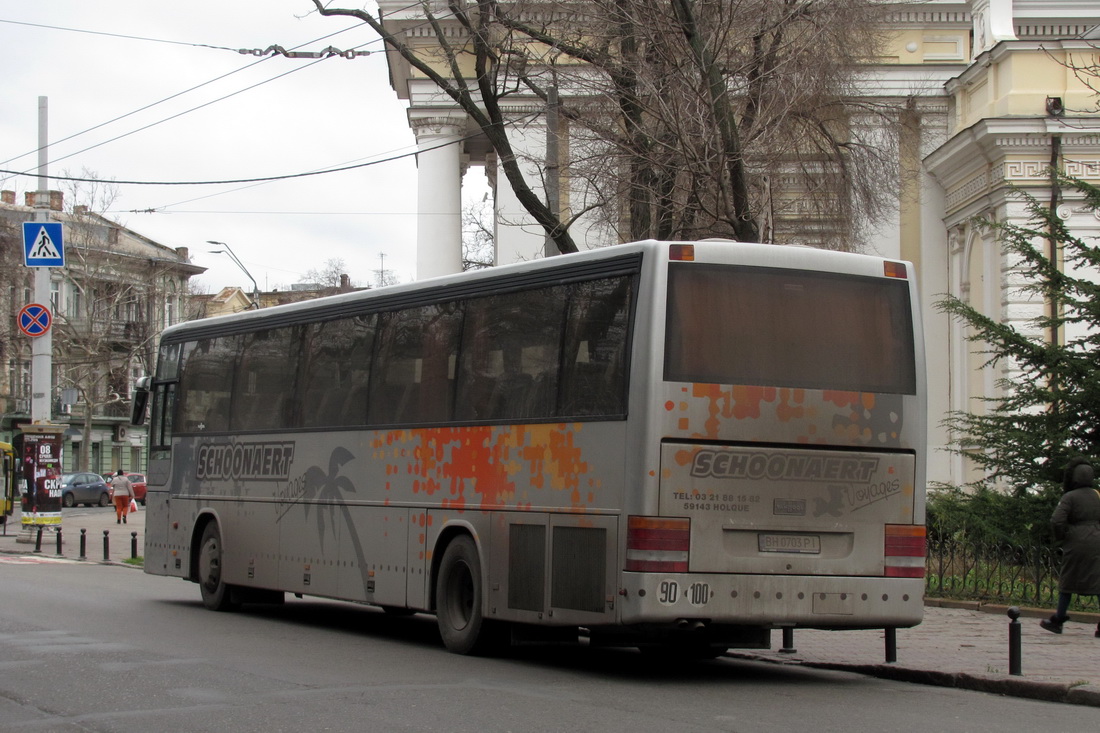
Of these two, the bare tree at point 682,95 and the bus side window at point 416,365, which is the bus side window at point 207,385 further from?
the bare tree at point 682,95

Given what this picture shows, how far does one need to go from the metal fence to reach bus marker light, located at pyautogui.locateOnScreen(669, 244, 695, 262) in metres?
7.37

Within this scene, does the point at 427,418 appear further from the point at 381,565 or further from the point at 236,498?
the point at 236,498

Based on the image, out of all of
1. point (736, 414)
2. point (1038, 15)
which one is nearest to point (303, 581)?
point (736, 414)

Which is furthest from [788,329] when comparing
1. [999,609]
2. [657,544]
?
[999,609]

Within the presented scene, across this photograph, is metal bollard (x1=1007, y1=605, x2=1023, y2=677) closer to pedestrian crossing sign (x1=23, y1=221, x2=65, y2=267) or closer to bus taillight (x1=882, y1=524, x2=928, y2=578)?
bus taillight (x1=882, y1=524, x2=928, y2=578)

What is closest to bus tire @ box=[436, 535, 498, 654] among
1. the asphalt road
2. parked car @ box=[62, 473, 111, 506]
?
the asphalt road

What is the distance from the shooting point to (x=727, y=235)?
74.6 ft

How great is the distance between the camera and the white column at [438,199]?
134 feet

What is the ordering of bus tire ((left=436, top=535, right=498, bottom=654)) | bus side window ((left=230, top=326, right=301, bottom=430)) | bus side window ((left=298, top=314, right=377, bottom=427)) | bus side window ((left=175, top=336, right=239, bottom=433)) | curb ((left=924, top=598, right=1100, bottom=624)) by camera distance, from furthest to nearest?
1. bus side window ((left=175, top=336, right=239, bottom=433))
2. bus side window ((left=230, top=326, right=301, bottom=430))
3. curb ((left=924, top=598, right=1100, bottom=624))
4. bus side window ((left=298, top=314, right=377, bottom=427))
5. bus tire ((left=436, top=535, right=498, bottom=654))

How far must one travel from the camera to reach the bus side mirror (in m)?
19.5

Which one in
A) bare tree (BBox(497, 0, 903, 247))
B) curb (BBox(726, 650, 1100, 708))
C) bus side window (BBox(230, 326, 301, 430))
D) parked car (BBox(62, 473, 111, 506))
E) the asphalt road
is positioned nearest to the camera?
the asphalt road

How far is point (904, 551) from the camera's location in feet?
38.8

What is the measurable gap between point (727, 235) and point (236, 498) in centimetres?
891

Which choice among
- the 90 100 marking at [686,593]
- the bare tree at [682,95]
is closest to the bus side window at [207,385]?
the bare tree at [682,95]
